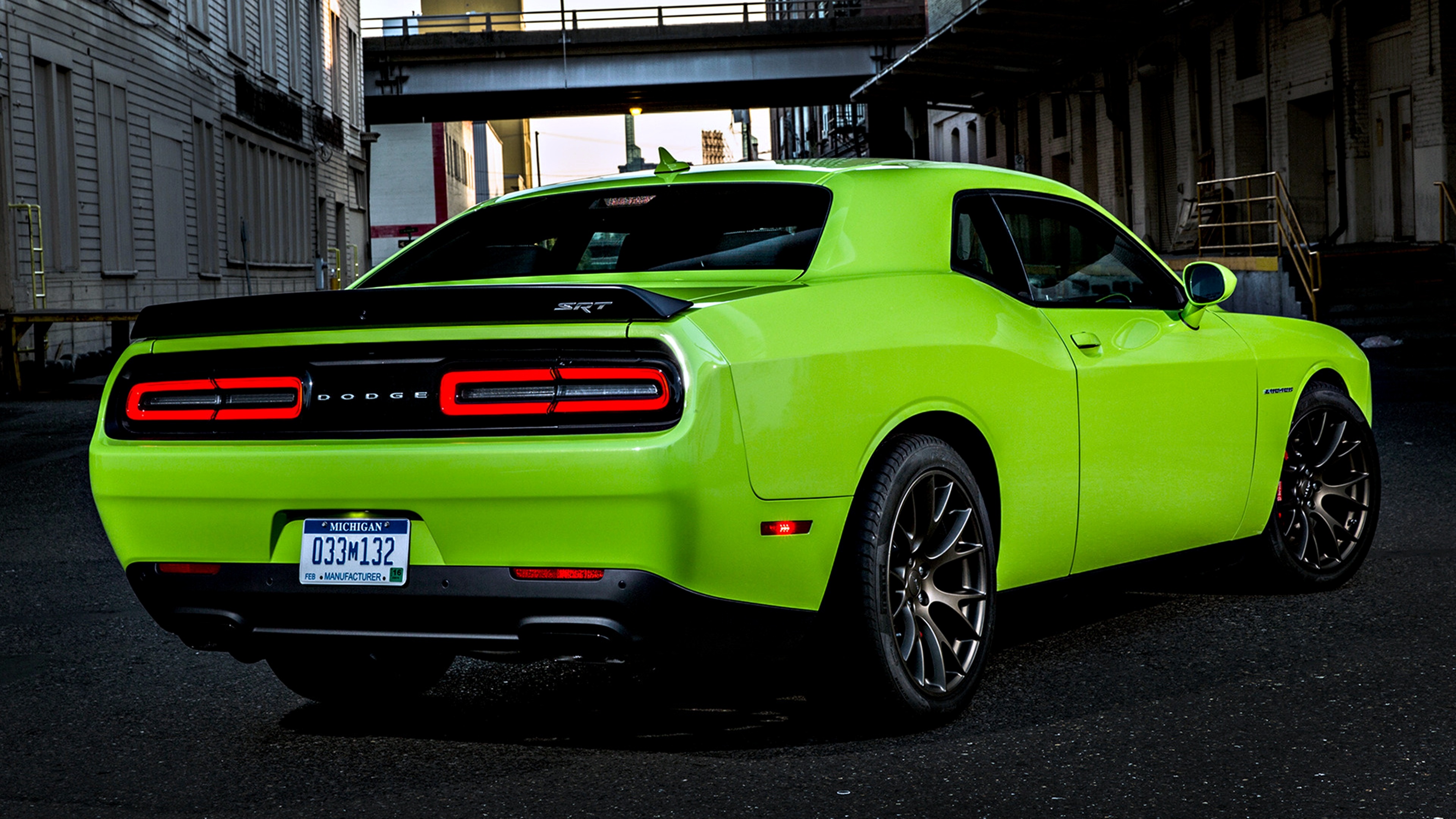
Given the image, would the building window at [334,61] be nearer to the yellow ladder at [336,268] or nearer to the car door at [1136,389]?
the yellow ladder at [336,268]

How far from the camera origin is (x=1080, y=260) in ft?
17.6

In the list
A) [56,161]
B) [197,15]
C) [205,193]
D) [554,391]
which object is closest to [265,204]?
[205,193]

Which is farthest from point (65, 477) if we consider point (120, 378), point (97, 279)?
point (97, 279)

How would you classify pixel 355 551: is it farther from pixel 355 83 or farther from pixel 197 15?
pixel 355 83

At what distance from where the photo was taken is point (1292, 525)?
20.1 feet

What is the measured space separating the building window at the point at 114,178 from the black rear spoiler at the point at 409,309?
22429 mm

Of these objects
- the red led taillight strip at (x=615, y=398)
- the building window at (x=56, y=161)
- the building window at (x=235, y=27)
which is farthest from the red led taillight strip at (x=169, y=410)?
the building window at (x=235, y=27)

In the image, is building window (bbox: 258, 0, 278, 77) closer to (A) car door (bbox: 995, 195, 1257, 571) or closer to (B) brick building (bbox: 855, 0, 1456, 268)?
(B) brick building (bbox: 855, 0, 1456, 268)

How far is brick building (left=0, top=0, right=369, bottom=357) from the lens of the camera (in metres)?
22.5

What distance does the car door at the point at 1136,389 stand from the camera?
5.04 m

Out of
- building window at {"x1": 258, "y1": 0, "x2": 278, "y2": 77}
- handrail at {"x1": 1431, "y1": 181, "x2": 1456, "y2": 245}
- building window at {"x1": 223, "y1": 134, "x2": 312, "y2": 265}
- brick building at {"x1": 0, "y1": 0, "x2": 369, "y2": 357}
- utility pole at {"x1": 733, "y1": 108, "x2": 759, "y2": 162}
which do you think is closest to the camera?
handrail at {"x1": 1431, "y1": 181, "x2": 1456, "y2": 245}

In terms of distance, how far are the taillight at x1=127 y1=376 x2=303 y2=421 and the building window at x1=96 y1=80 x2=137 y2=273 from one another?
22.4m

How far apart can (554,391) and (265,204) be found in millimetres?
34795

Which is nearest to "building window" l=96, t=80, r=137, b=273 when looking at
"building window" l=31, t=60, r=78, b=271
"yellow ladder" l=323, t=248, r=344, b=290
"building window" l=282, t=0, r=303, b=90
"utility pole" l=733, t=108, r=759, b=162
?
"building window" l=31, t=60, r=78, b=271
